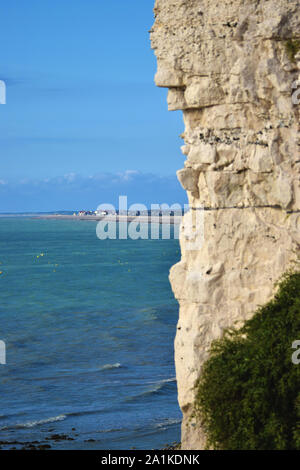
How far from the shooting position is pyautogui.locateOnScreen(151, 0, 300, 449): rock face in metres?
8.73

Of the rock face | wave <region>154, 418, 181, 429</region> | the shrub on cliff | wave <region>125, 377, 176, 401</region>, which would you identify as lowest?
wave <region>154, 418, 181, 429</region>

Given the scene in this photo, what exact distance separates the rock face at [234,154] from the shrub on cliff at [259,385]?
36 cm

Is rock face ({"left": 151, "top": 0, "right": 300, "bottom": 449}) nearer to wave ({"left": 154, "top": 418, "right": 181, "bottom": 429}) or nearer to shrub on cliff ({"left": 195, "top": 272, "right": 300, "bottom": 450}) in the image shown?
shrub on cliff ({"left": 195, "top": 272, "right": 300, "bottom": 450})

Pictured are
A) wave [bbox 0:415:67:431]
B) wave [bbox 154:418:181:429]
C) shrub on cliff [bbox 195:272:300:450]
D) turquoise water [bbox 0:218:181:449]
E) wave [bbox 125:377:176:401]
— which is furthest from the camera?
wave [bbox 125:377:176:401]

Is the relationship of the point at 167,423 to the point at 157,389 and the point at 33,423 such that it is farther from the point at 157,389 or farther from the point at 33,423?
the point at 157,389

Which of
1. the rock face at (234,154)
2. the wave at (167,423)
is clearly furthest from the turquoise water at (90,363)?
the rock face at (234,154)

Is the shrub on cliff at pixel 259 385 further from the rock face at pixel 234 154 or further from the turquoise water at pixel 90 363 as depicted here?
the turquoise water at pixel 90 363

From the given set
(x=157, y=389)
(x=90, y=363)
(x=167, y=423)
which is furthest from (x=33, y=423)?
(x=90, y=363)

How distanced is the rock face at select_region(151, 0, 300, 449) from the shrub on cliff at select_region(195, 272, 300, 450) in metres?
0.36

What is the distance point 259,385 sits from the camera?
7930 mm

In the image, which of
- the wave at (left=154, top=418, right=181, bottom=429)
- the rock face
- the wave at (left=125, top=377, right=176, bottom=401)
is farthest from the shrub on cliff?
the wave at (left=125, top=377, right=176, bottom=401)

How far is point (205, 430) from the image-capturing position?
8.60m

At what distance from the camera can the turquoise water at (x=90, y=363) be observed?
47.5 ft

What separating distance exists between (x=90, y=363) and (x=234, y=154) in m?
13.4
